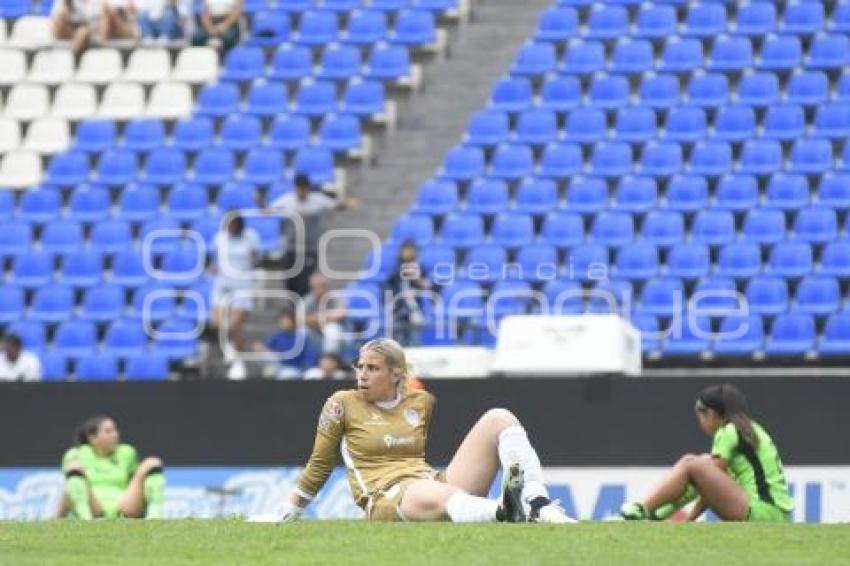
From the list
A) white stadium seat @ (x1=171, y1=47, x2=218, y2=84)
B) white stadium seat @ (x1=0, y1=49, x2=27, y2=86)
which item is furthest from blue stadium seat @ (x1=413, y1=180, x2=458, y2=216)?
white stadium seat @ (x1=0, y1=49, x2=27, y2=86)

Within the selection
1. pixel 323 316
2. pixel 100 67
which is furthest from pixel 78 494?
pixel 100 67

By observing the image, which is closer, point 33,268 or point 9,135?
point 33,268

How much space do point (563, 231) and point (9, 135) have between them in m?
6.99

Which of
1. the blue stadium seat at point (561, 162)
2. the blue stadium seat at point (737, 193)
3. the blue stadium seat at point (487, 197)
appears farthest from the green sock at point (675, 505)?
the blue stadium seat at point (561, 162)

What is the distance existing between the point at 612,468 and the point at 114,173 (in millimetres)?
7818

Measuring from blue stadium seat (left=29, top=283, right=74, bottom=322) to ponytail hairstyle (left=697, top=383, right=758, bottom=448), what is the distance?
953cm

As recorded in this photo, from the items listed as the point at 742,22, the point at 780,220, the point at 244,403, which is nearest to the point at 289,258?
the point at 244,403

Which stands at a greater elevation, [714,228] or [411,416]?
[714,228]

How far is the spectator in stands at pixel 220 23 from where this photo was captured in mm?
24047

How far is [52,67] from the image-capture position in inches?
957

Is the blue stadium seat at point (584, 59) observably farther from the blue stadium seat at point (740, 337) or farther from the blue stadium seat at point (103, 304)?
the blue stadium seat at point (103, 304)

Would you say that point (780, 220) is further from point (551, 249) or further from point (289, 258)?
point (289, 258)

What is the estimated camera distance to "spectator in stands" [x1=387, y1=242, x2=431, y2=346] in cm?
1817

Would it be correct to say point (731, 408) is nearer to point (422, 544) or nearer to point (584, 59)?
point (422, 544)
